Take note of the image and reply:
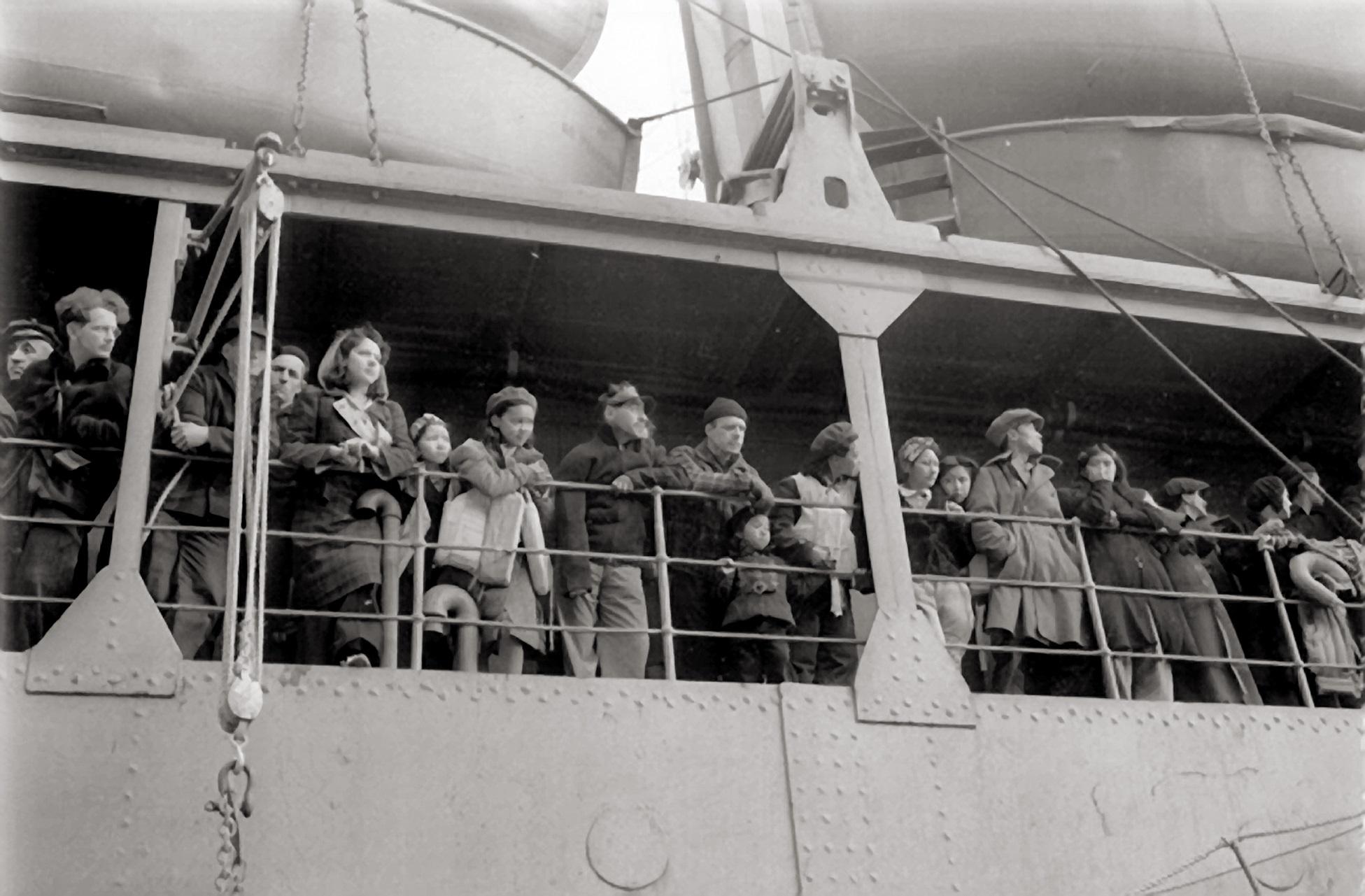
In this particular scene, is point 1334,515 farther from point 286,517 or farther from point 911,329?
point 286,517

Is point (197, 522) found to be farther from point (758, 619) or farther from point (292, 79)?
point (292, 79)

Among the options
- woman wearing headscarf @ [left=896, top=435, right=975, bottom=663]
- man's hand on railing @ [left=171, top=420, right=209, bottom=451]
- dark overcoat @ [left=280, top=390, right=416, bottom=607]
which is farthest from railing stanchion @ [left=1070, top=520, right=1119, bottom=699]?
man's hand on railing @ [left=171, top=420, right=209, bottom=451]

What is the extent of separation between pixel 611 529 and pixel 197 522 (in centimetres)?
165

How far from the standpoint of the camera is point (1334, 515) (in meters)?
9.01

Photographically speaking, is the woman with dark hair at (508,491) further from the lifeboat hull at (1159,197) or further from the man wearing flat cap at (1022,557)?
the lifeboat hull at (1159,197)

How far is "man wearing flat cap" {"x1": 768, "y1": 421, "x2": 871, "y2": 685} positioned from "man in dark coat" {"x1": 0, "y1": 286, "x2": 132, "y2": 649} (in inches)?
109

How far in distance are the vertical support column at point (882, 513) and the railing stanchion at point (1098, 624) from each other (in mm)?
768

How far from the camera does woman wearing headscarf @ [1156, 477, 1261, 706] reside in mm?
7414

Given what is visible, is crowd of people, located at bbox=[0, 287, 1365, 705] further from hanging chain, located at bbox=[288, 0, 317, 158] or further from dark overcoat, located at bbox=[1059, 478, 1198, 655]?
hanging chain, located at bbox=[288, 0, 317, 158]

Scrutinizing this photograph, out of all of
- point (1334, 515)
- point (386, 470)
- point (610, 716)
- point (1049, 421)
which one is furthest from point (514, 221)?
point (1334, 515)

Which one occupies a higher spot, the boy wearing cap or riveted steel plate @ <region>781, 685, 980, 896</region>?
the boy wearing cap

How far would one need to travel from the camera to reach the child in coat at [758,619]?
21.6 feet

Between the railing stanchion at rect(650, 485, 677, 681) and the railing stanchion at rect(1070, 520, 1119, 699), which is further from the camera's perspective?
the railing stanchion at rect(1070, 520, 1119, 699)

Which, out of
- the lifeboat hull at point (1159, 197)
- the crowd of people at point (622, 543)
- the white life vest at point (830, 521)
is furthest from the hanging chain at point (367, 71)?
the lifeboat hull at point (1159, 197)
